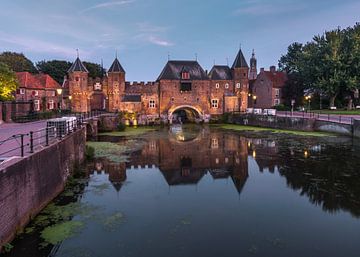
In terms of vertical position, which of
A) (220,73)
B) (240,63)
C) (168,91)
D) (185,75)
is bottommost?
(168,91)

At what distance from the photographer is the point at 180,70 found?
181 ft

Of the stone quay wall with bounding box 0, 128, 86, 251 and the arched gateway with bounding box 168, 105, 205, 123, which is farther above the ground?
the arched gateway with bounding box 168, 105, 205, 123

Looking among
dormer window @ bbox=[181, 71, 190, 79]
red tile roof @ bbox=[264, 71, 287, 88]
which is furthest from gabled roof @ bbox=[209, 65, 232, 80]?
red tile roof @ bbox=[264, 71, 287, 88]

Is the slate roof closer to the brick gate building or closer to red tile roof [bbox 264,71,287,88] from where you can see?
the brick gate building

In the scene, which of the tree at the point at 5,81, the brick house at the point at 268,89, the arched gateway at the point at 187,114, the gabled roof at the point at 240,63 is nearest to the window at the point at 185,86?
the arched gateway at the point at 187,114

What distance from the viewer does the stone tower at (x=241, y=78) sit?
55.4 meters

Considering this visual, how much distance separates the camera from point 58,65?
70312 millimetres

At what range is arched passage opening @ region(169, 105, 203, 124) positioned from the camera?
55259mm

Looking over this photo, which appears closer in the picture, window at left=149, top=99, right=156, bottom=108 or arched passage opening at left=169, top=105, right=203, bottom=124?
window at left=149, top=99, right=156, bottom=108

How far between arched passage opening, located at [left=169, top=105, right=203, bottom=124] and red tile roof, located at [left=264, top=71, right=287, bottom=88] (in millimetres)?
15842

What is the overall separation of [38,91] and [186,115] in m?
26.8

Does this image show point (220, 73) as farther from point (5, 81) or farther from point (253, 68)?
point (253, 68)

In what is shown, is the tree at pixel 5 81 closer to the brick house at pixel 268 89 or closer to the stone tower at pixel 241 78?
the stone tower at pixel 241 78

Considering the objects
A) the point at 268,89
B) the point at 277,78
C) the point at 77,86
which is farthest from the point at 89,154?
the point at 277,78
